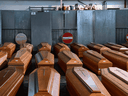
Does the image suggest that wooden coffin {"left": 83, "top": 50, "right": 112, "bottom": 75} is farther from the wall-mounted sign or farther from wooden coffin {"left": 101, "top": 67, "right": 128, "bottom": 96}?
the wall-mounted sign

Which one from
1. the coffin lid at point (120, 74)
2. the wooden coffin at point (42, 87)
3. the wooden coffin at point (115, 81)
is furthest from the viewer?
the coffin lid at point (120, 74)

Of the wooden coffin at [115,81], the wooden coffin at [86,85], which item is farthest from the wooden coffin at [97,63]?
the wooden coffin at [86,85]

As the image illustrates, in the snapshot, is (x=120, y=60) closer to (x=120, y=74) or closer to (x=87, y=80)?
(x=120, y=74)

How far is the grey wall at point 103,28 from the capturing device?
18.9 feet

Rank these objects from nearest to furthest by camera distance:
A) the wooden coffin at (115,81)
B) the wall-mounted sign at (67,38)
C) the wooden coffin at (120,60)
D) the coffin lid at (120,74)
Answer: the wooden coffin at (115,81)
the coffin lid at (120,74)
the wooden coffin at (120,60)
the wall-mounted sign at (67,38)

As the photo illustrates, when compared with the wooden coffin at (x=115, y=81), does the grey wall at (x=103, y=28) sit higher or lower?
higher

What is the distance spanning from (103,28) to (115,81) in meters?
4.44

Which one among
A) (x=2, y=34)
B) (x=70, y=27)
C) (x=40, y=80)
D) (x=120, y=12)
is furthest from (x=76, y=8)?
(x=40, y=80)

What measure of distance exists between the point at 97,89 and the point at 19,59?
5.79ft

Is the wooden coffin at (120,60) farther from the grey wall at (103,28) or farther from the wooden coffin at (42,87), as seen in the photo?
the grey wall at (103,28)

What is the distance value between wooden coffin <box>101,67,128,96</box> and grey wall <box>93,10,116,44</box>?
3.97 m

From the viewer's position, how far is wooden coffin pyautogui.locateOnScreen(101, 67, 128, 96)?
145 centimetres

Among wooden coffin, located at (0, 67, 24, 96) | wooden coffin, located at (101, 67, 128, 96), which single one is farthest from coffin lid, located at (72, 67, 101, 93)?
wooden coffin, located at (0, 67, 24, 96)

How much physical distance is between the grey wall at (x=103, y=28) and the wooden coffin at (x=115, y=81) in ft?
13.0
